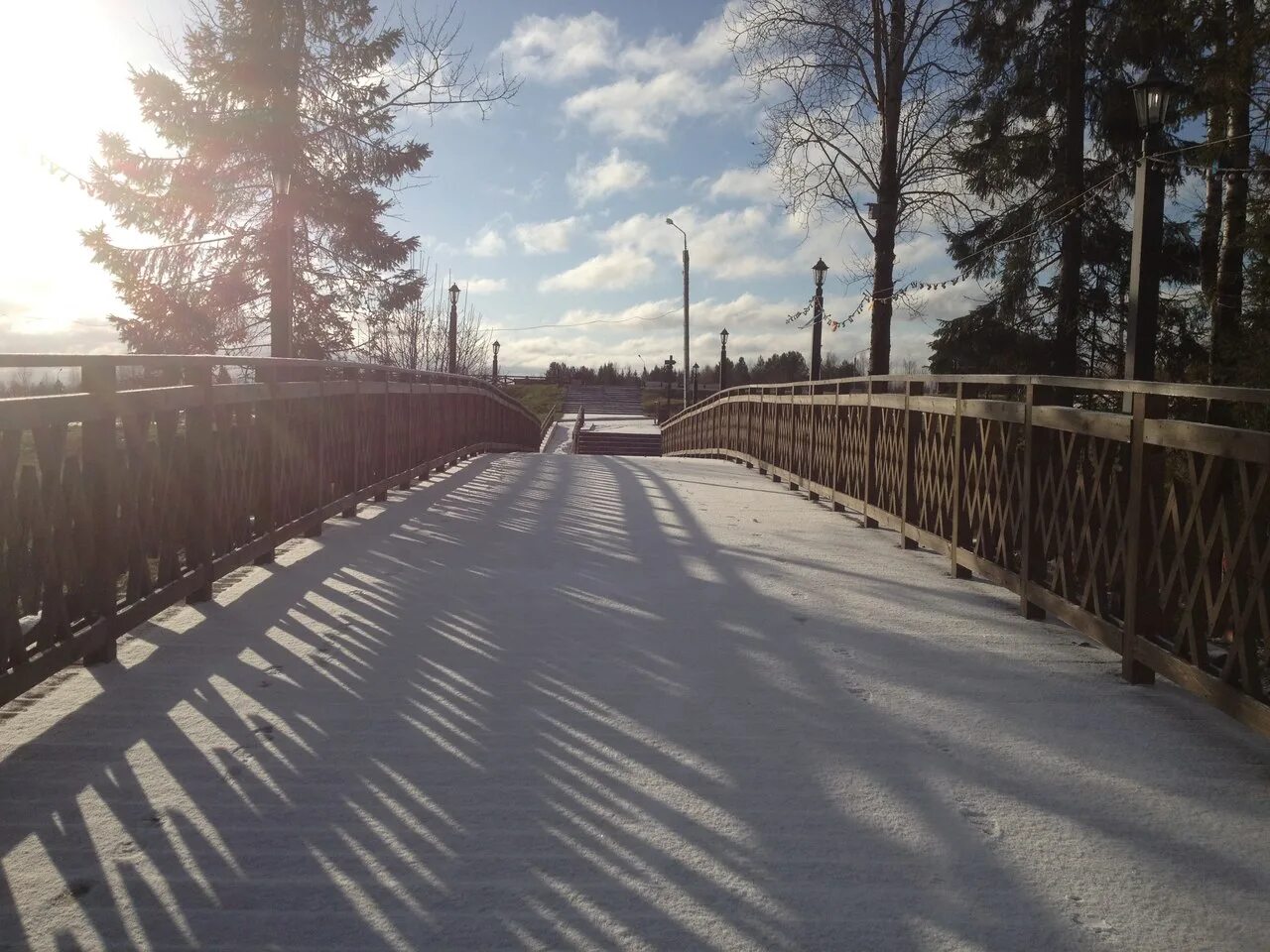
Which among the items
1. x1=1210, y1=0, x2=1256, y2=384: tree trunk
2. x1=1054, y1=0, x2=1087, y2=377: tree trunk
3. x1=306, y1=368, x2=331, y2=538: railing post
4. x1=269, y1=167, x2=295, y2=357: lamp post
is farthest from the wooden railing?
x1=1054, y1=0, x2=1087, y2=377: tree trunk

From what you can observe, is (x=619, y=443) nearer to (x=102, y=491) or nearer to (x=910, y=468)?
(x=910, y=468)

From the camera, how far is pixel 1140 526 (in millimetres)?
4254

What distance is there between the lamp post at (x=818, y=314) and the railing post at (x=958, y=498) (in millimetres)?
13015

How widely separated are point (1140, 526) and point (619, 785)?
2.42 m

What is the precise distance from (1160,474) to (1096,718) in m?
1.03

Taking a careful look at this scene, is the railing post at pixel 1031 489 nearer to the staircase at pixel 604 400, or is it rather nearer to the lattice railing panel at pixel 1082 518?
the lattice railing panel at pixel 1082 518

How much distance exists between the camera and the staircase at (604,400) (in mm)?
62719

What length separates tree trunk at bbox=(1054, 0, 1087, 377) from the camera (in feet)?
61.2

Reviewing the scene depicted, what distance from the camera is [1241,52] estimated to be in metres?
13.9

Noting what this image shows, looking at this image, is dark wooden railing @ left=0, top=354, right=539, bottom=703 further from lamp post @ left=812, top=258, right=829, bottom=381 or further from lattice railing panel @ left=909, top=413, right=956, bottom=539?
lamp post @ left=812, top=258, right=829, bottom=381

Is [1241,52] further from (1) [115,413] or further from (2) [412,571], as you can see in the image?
(1) [115,413]

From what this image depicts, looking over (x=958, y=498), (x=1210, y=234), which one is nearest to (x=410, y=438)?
(x=958, y=498)

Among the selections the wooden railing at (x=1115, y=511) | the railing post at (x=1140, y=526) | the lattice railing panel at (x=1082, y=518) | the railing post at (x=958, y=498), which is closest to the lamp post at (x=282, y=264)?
the wooden railing at (x=1115, y=511)

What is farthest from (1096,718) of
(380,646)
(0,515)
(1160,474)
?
(0,515)
